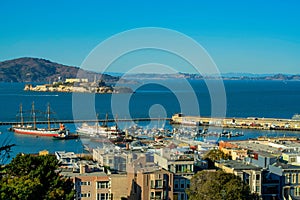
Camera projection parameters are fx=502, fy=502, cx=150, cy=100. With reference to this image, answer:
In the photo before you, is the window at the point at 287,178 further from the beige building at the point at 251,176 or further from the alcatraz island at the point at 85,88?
the alcatraz island at the point at 85,88

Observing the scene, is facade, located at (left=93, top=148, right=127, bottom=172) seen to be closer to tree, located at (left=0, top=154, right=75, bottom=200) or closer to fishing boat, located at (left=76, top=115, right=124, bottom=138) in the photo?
tree, located at (left=0, top=154, right=75, bottom=200)

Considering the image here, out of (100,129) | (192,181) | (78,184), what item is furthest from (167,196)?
(100,129)

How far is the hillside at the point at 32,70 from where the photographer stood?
13275 centimetres

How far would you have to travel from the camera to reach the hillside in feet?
436

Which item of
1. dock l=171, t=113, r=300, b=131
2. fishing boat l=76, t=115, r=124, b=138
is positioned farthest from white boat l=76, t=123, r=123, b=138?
dock l=171, t=113, r=300, b=131

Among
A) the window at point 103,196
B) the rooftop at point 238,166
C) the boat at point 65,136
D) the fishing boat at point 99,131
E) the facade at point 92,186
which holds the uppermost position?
the rooftop at point 238,166

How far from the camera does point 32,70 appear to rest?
136 m

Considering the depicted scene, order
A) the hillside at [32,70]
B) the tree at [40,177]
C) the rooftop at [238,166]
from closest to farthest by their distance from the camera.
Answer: the tree at [40,177]
the rooftop at [238,166]
the hillside at [32,70]

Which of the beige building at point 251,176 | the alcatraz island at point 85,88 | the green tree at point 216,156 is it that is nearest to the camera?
the beige building at point 251,176

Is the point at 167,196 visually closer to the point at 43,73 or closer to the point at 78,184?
the point at 78,184

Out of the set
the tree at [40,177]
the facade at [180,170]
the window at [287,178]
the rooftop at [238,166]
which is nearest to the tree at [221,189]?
the facade at [180,170]

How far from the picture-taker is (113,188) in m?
10.2

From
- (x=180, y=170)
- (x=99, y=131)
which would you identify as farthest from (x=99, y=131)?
(x=180, y=170)

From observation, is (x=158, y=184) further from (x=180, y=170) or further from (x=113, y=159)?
(x=113, y=159)
